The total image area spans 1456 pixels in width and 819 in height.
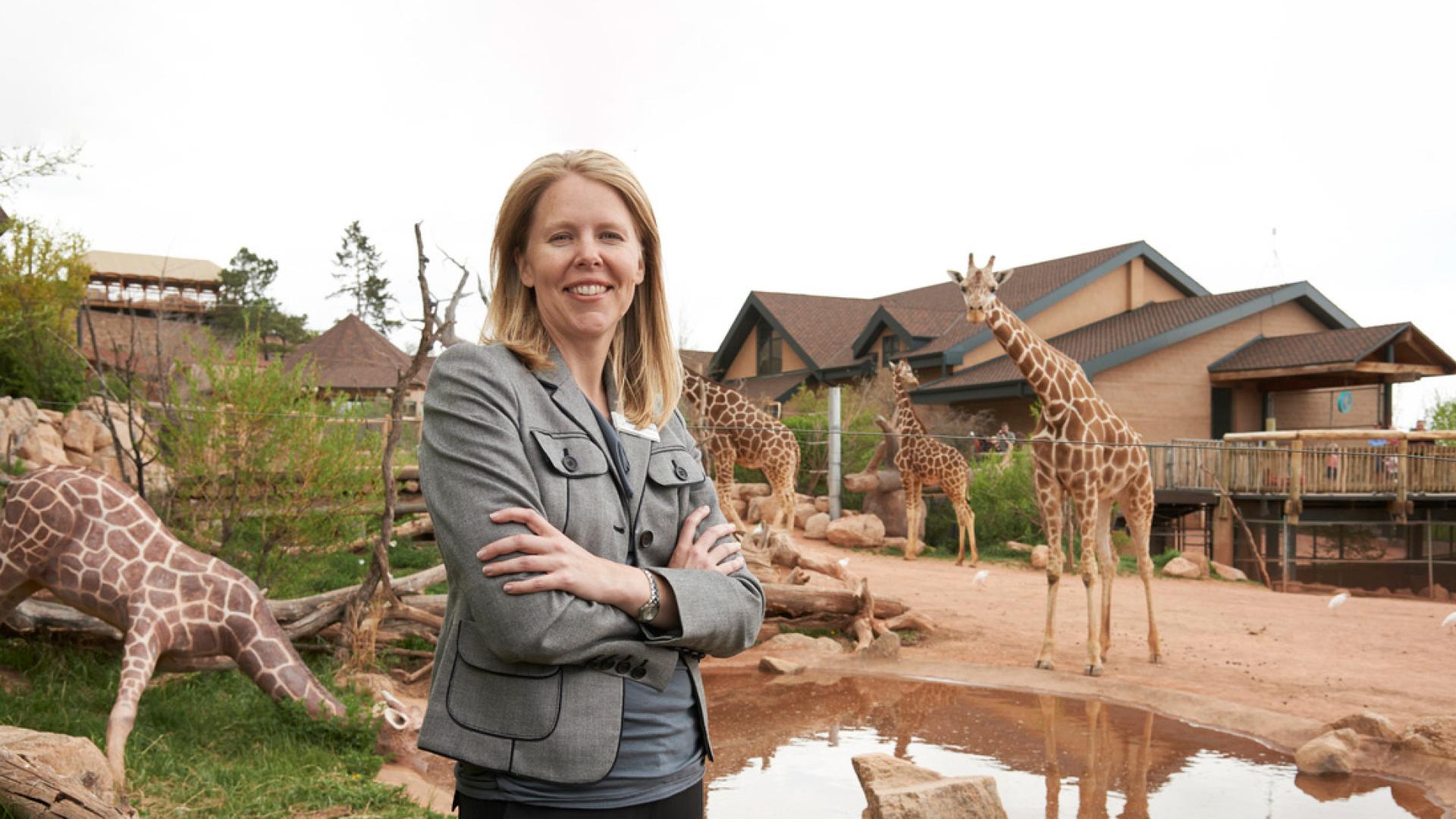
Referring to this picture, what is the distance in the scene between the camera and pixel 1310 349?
18.1 meters

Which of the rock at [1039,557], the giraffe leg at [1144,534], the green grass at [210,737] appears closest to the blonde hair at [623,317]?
the green grass at [210,737]

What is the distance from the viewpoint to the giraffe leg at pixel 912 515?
15.1m

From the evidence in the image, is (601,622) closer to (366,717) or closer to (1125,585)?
(366,717)

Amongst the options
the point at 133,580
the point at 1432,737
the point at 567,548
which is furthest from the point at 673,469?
the point at 1432,737

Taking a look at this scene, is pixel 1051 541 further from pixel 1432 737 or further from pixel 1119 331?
pixel 1119 331

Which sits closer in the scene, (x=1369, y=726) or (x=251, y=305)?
(x=1369, y=726)

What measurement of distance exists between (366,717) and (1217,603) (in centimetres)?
919

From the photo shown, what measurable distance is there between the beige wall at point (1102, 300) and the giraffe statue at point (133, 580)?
1635 centimetres

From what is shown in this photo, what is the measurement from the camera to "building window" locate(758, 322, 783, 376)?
26578mm

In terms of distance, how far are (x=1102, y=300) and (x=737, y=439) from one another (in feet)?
39.7

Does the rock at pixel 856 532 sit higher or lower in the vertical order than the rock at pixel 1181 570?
higher

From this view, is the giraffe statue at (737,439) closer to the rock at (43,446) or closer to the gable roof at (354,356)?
the rock at (43,446)

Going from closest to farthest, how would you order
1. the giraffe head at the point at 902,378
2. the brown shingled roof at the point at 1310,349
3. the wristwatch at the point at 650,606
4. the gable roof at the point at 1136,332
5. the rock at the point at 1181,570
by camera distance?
the wristwatch at the point at 650,606 < the rock at the point at 1181,570 < the giraffe head at the point at 902,378 < the brown shingled roof at the point at 1310,349 < the gable roof at the point at 1136,332

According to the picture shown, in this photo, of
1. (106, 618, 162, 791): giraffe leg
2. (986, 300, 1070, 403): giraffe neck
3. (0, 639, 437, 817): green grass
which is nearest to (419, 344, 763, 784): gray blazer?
(0, 639, 437, 817): green grass
